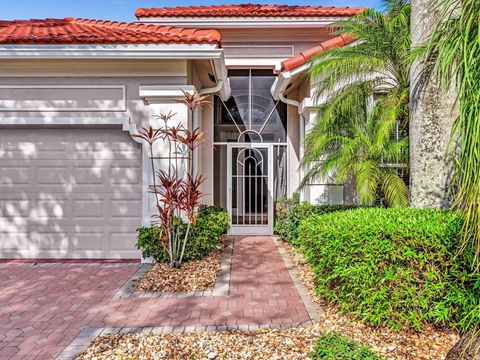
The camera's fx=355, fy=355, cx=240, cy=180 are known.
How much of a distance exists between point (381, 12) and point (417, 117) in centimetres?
256

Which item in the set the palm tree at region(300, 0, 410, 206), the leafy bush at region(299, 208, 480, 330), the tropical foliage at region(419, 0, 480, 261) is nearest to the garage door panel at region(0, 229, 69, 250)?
the palm tree at region(300, 0, 410, 206)

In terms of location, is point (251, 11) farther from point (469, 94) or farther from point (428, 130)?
point (469, 94)

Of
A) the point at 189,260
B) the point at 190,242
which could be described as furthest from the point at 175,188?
the point at 189,260

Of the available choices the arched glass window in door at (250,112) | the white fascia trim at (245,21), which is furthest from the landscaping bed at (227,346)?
the white fascia trim at (245,21)

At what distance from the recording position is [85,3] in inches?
591

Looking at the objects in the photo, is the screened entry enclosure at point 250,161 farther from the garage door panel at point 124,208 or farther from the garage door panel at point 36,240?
the garage door panel at point 36,240

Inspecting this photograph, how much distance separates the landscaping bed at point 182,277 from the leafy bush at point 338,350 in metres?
2.72

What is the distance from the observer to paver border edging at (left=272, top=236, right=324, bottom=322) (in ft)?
15.8

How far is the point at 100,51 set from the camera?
22.7ft

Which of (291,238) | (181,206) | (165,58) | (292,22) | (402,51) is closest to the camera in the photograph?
(402,51)

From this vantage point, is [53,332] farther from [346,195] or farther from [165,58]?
[346,195]

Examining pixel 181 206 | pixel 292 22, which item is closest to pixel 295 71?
pixel 292 22

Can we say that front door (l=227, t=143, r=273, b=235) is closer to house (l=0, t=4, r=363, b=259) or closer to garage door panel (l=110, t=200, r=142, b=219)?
house (l=0, t=4, r=363, b=259)

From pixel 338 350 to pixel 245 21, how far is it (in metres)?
9.57
